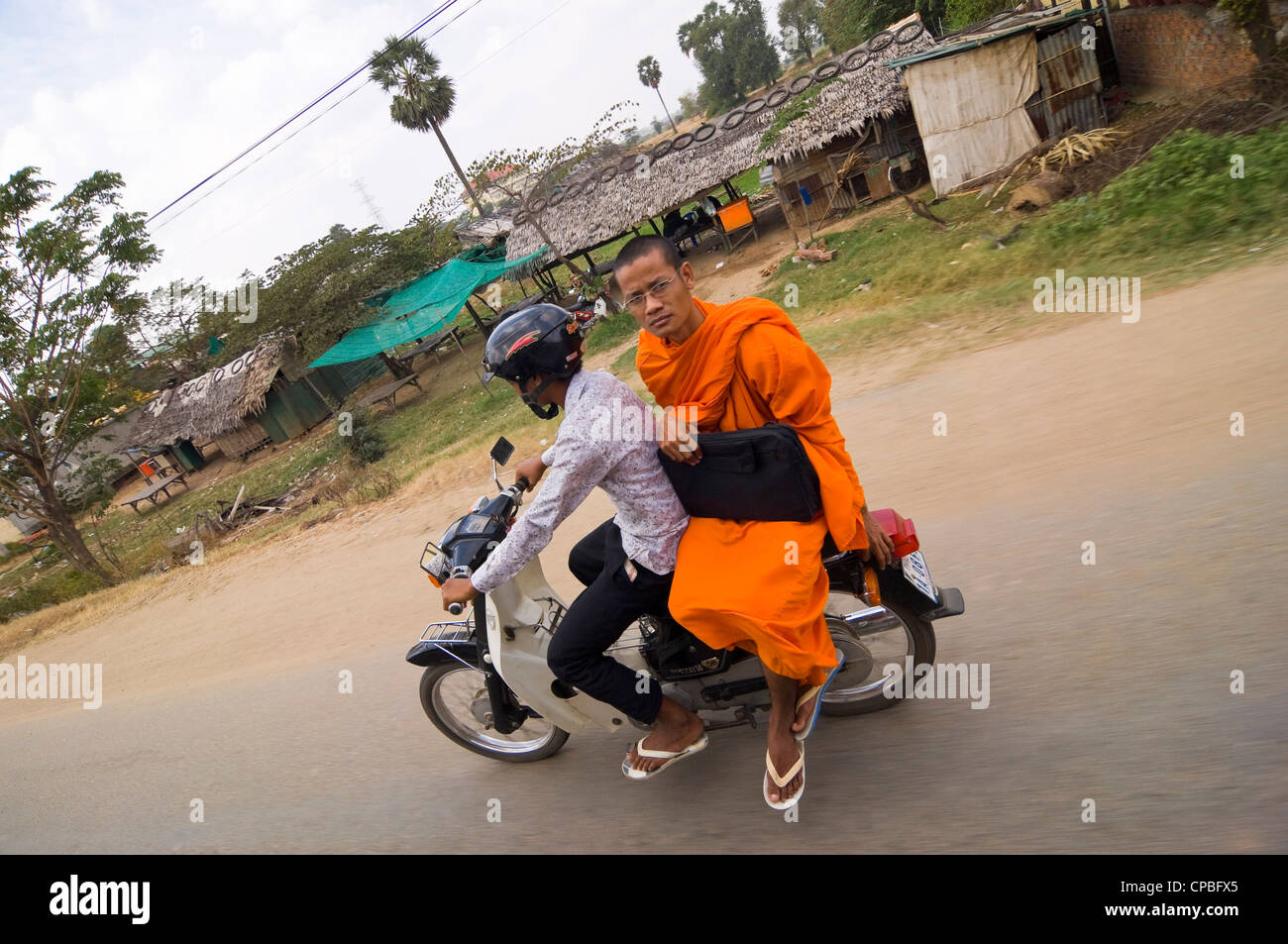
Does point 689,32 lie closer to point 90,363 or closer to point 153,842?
point 90,363

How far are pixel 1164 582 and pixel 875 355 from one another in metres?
4.34

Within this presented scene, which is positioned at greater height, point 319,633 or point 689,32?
point 689,32

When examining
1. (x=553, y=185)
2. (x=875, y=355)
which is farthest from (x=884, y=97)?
(x=875, y=355)

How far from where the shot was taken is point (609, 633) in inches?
103

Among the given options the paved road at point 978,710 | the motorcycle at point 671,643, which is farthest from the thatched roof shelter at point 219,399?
the motorcycle at point 671,643

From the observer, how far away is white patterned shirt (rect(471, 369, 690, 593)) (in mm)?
2271

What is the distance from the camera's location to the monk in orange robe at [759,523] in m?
2.22

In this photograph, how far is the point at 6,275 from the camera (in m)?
11.6

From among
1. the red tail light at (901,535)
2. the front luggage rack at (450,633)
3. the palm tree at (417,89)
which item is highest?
the palm tree at (417,89)

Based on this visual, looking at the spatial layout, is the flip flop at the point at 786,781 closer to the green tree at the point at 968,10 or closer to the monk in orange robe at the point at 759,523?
the monk in orange robe at the point at 759,523

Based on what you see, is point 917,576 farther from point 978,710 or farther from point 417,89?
point 417,89

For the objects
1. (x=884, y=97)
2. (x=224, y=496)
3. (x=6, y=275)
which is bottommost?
(x=224, y=496)

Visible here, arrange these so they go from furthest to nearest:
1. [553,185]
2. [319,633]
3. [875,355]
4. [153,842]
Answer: [553,185], [875,355], [319,633], [153,842]

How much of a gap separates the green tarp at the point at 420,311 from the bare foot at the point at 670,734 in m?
17.0
